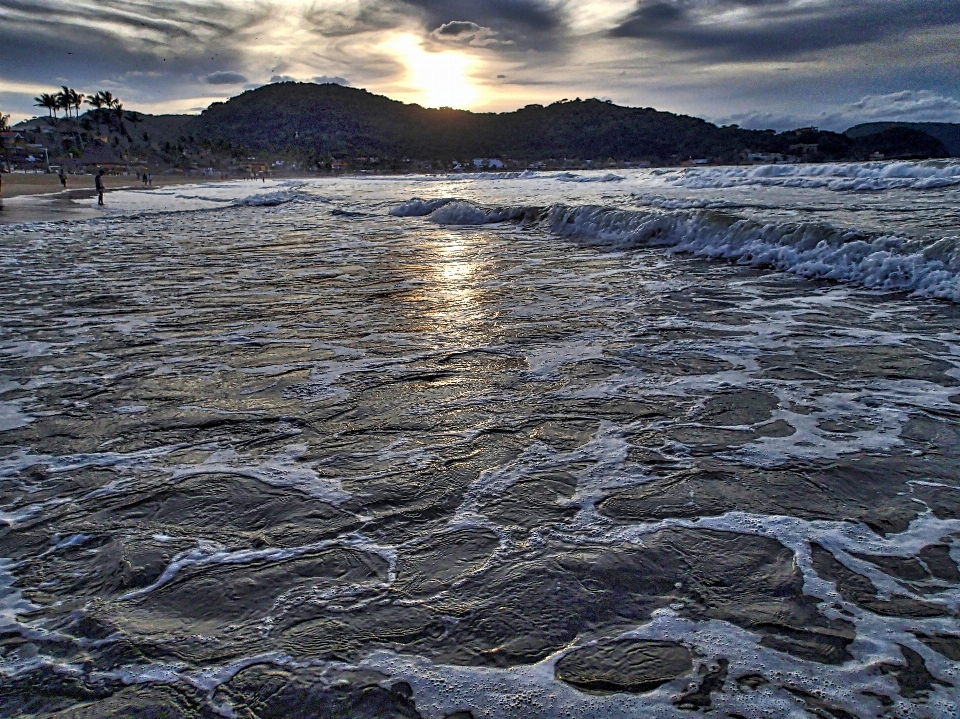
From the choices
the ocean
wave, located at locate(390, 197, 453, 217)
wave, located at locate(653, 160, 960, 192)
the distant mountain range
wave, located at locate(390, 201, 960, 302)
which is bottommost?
the ocean

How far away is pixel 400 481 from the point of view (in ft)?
11.2

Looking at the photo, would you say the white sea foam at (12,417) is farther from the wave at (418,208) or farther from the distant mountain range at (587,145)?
the distant mountain range at (587,145)

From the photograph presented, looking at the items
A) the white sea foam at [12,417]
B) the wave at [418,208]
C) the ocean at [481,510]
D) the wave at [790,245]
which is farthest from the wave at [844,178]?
the white sea foam at [12,417]

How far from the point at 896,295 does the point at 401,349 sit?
7101 mm

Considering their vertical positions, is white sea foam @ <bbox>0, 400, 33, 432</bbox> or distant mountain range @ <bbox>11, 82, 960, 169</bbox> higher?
distant mountain range @ <bbox>11, 82, 960, 169</bbox>

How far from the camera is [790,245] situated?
11.1m

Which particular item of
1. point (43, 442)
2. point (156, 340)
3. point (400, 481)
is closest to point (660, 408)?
point (400, 481)

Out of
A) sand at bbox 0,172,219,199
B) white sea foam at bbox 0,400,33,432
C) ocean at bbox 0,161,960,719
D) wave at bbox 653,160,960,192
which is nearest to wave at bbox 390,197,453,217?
wave at bbox 653,160,960,192

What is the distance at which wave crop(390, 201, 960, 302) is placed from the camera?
877cm

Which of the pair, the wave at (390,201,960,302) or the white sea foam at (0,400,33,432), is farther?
the wave at (390,201,960,302)

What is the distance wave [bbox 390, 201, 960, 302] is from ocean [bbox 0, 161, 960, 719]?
7.38 feet

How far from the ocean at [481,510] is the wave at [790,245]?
2251 mm

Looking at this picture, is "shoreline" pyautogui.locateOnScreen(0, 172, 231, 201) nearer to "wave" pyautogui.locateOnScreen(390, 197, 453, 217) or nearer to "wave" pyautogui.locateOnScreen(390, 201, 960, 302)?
"wave" pyautogui.locateOnScreen(390, 197, 453, 217)

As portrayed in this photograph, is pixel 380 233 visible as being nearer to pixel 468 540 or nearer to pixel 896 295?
pixel 896 295
